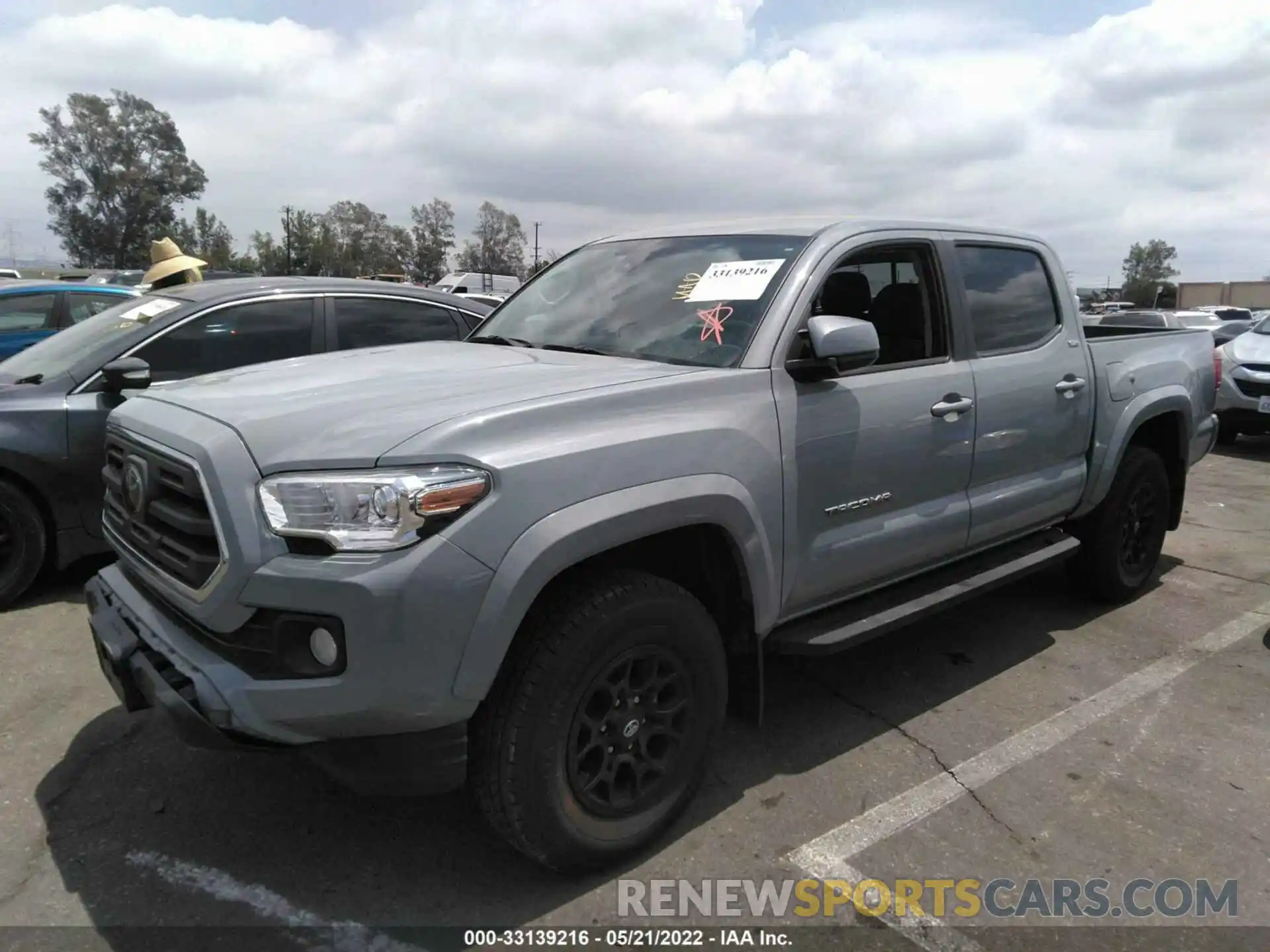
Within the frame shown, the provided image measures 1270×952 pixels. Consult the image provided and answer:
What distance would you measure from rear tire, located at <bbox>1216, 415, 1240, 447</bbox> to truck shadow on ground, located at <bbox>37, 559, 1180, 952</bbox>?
27.2ft

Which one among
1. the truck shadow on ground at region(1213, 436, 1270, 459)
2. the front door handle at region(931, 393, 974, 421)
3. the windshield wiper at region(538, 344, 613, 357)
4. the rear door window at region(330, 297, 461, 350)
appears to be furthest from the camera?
the truck shadow on ground at region(1213, 436, 1270, 459)

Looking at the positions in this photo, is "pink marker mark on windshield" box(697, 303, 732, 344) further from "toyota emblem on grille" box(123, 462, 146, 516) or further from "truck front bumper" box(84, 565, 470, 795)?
"toyota emblem on grille" box(123, 462, 146, 516)

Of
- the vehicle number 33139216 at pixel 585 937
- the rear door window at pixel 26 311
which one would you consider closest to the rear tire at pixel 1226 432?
the vehicle number 33139216 at pixel 585 937

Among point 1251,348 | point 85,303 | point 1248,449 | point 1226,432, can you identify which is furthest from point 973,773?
point 1248,449

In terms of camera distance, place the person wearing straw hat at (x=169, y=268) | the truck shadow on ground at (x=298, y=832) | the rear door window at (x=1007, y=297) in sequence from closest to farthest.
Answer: the truck shadow on ground at (x=298, y=832), the rear door window at (x=1007, y=297), the person wearing straw hat at (x=169, y=268)

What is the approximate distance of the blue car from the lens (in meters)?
7.30

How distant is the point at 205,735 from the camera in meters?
2.22

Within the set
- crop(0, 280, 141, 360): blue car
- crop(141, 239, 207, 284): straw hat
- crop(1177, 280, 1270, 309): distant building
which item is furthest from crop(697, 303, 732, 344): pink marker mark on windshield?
crop(1177, 280, 1270, 309): distant building

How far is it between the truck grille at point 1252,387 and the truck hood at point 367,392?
31.3ft

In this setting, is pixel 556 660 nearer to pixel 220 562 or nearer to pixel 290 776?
pixel 220 562

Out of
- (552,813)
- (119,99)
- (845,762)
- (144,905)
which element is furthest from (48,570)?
(119,99)

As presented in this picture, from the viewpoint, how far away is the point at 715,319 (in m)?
3.10

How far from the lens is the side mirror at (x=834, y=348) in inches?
112

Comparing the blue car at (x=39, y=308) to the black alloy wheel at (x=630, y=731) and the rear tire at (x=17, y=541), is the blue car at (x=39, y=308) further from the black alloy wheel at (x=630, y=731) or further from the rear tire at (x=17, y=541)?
the black alloy wheel at (x=630, y=731)
